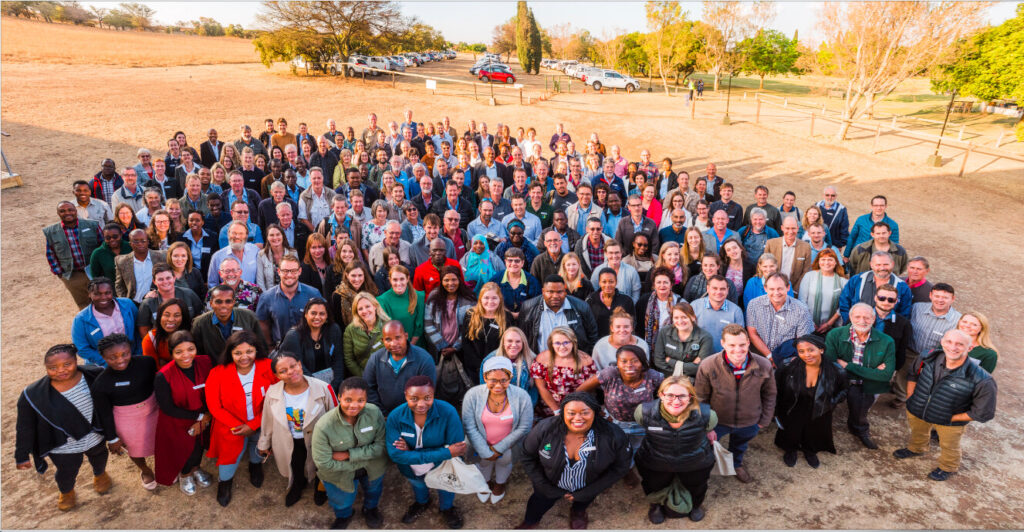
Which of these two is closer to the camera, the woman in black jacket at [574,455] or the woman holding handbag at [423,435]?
the woman in black jacket at [574,455]

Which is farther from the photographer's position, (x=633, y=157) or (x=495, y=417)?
(x=633, y=157)

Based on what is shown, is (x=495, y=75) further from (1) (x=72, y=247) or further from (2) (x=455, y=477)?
(2) (x=455, y=477)

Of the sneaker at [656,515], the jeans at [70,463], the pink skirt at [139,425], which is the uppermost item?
the pink skirt at [139,425]

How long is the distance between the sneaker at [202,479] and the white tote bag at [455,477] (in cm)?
232

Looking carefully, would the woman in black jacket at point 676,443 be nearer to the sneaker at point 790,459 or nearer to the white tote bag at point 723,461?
the white tote bag at point 723,461

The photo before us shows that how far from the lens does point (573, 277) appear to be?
19.3 ft

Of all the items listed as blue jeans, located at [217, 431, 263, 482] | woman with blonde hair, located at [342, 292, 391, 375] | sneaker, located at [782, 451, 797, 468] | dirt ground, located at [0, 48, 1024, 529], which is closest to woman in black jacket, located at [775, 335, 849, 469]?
sneaker, located at [782, 451, 797, 468]

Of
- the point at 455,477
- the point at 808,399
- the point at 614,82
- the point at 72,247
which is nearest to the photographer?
the point at 455,477

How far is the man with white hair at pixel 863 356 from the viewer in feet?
16.1

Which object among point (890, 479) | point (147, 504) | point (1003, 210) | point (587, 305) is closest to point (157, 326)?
point (147, 504)

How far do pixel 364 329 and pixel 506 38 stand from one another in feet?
255

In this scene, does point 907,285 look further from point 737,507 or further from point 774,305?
point 737,507

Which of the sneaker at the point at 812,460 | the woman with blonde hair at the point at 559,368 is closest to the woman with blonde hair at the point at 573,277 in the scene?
the woman with blonde hair at the point at 559,368

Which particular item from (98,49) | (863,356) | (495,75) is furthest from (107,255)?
(98,49)
